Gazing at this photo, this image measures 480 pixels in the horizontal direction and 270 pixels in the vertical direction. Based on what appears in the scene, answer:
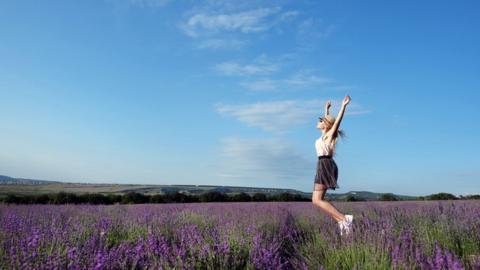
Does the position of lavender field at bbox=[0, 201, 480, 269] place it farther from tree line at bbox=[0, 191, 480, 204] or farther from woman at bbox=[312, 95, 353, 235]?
tree line at bbox=[0, 191, 480, 204]

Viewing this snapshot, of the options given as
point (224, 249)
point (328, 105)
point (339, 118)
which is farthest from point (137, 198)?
point (224, 249)

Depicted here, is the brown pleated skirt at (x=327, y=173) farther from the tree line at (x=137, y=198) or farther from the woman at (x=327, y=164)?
the tree line at (x=137, y=198)

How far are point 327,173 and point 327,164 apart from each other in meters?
0.11

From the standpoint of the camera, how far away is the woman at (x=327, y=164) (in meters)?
4.85

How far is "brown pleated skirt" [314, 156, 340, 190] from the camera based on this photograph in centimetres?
499

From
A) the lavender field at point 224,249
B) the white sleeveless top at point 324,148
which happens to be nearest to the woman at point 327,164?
the white sleeveless top at point 324,148

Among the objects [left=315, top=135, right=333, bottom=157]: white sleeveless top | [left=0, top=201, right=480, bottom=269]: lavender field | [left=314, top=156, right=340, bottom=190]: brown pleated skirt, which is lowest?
[left=0, top=201, right=480, bottom=269]: lavender field

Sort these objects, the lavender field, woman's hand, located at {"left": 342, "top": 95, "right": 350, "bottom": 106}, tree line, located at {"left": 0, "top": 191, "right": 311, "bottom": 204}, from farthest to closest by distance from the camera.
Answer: tree line, located at {"left": 0, "top": 191, "right": 311, "bottom": 204}
woman's hand, located at {"left": 342, "top": 95, "right": 350, "bottom": 106}
the lavender field

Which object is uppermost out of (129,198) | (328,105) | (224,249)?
(328,105)

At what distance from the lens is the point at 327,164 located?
5.09 metres

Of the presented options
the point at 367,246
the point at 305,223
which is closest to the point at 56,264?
the point at 367,246

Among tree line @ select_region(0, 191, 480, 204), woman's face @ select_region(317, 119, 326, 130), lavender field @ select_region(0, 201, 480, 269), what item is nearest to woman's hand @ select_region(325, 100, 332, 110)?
woman's face @ select_region(317, 119, 326, 130)

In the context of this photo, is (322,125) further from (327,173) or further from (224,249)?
(224,249)

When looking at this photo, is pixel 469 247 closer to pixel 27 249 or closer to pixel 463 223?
pixel 463 223
